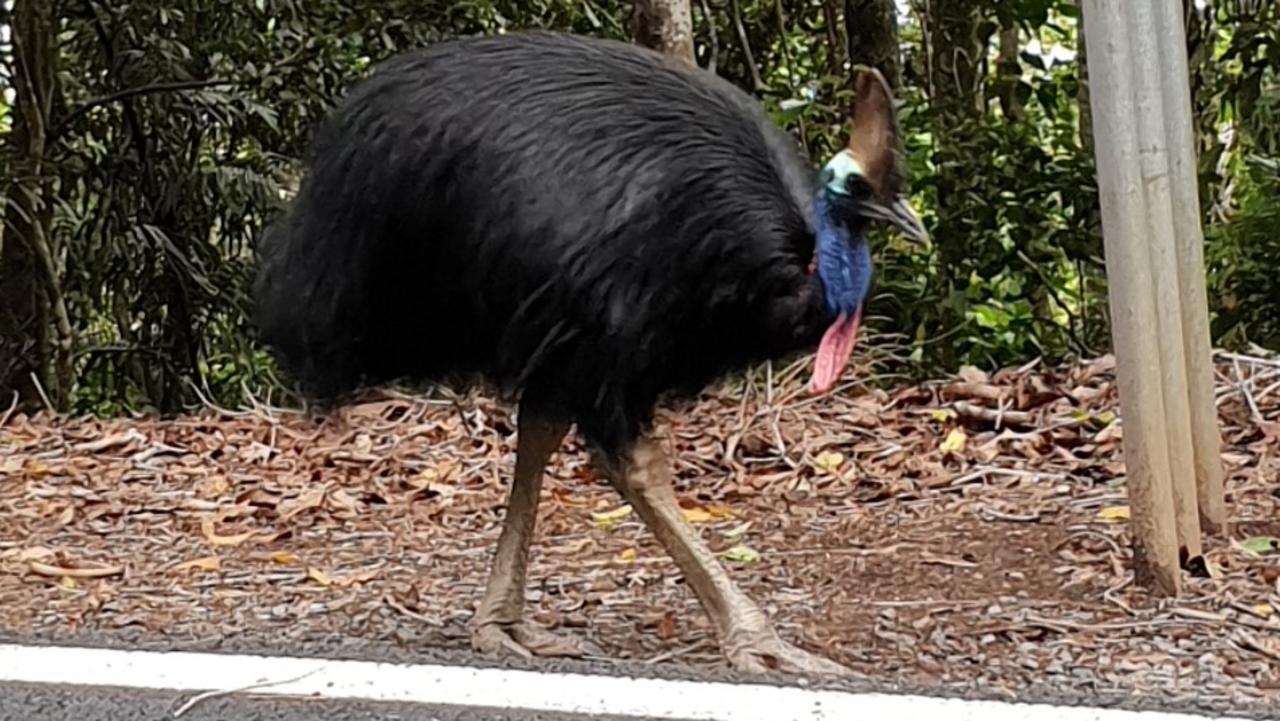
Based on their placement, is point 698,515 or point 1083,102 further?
point 1083,102

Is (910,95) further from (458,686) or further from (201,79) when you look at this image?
(458,686)

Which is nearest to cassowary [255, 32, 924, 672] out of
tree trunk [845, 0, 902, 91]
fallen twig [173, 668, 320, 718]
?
fallen twig [173, 668, 320, 718]

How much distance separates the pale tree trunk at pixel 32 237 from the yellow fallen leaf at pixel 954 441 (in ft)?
13.9

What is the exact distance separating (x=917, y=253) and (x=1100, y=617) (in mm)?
3211

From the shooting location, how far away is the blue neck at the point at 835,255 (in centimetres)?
284

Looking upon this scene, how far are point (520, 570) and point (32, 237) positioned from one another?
15.8ft

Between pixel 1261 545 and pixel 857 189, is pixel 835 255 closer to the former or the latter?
pixel 857 189

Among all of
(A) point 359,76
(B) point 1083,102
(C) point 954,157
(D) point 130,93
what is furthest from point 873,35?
(D) point 130,93

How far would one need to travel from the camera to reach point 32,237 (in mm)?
7469

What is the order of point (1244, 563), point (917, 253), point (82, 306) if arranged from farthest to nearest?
point (82, 306) < point (917, 253) < point (1244, 563)

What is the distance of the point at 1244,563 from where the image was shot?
11.5 ft

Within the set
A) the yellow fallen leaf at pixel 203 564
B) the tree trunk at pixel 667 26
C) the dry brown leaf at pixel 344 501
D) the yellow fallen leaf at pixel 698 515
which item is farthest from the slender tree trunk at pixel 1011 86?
the yellow fallen leaf at pixel 203 564

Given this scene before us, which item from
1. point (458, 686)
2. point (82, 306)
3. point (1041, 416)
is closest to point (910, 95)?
point (1041, 416)

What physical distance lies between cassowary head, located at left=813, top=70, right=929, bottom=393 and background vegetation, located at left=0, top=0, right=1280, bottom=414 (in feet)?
9.79
